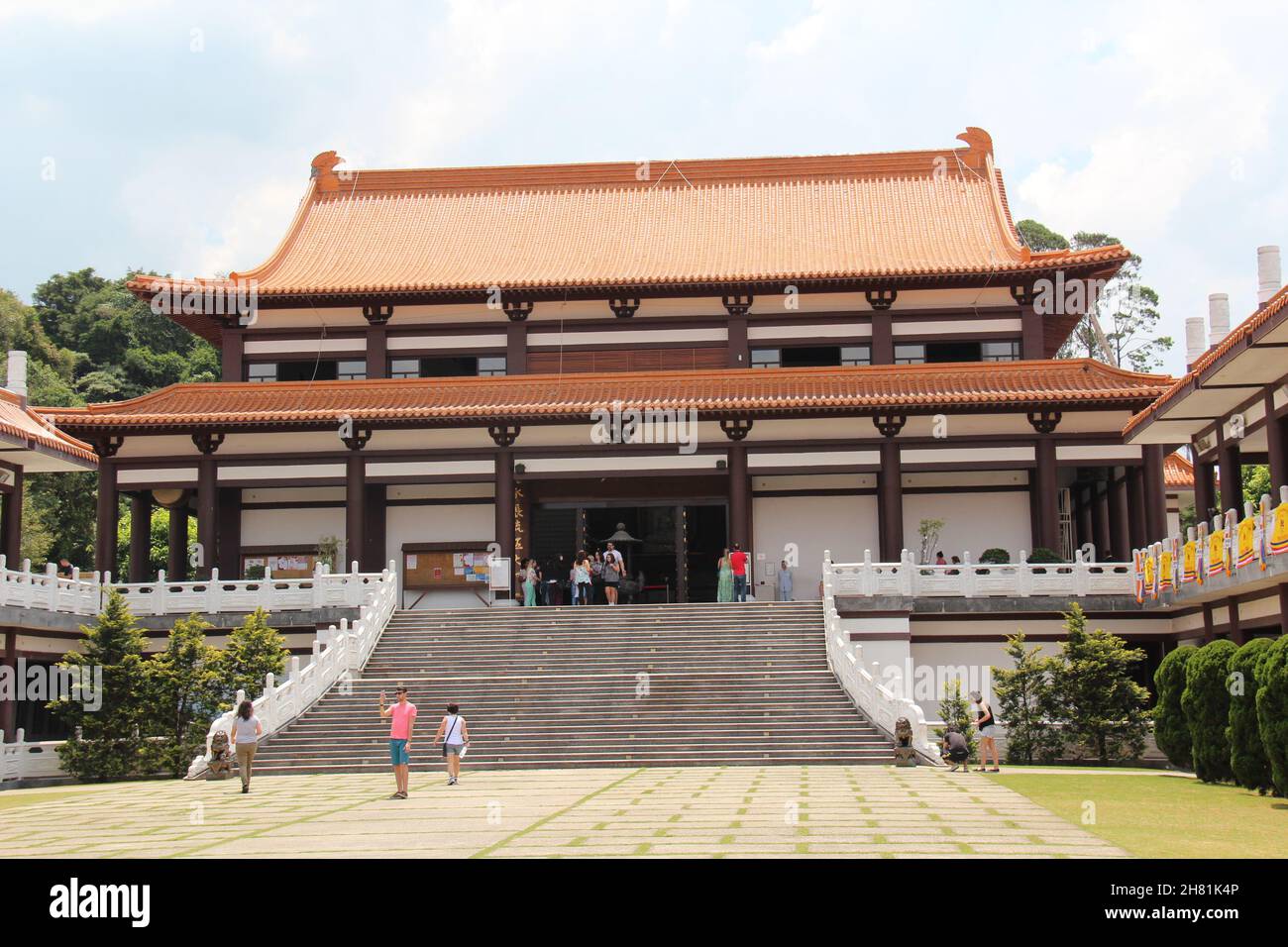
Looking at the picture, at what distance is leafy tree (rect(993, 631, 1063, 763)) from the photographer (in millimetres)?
25062

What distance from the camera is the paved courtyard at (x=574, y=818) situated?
1165 cm

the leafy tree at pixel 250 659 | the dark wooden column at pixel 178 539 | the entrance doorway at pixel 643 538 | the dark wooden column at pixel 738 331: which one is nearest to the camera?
the leafy tree at pixel 250 659

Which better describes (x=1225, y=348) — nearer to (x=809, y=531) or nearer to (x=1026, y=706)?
(x=1026, y=706)

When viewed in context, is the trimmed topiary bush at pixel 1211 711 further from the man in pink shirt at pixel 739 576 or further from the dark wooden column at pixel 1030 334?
the dark wooden column at pixel 1030 334

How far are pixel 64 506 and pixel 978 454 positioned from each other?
40799 mm

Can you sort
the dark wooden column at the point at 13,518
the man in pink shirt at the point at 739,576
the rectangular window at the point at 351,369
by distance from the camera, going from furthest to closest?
the rectangular window at the point at 351,369, the man in pink shirt at the point at 739,576, the dark wooden column at the point at 13,518

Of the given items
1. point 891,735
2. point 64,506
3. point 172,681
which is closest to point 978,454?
point 891,735

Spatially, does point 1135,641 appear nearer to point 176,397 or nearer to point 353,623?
point 353,623

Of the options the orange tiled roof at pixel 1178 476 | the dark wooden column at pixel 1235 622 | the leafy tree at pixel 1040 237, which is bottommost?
the dark wooden column at pixel 1235 622

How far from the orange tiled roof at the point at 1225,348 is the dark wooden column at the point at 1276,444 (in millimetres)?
1432

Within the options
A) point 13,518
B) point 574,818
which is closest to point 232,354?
point 13,518

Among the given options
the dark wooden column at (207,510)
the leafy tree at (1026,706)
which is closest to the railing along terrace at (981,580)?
the leafy tree at (1026,706)

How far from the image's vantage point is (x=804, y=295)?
35562 millimetres

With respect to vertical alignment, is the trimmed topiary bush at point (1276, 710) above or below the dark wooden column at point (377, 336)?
below
